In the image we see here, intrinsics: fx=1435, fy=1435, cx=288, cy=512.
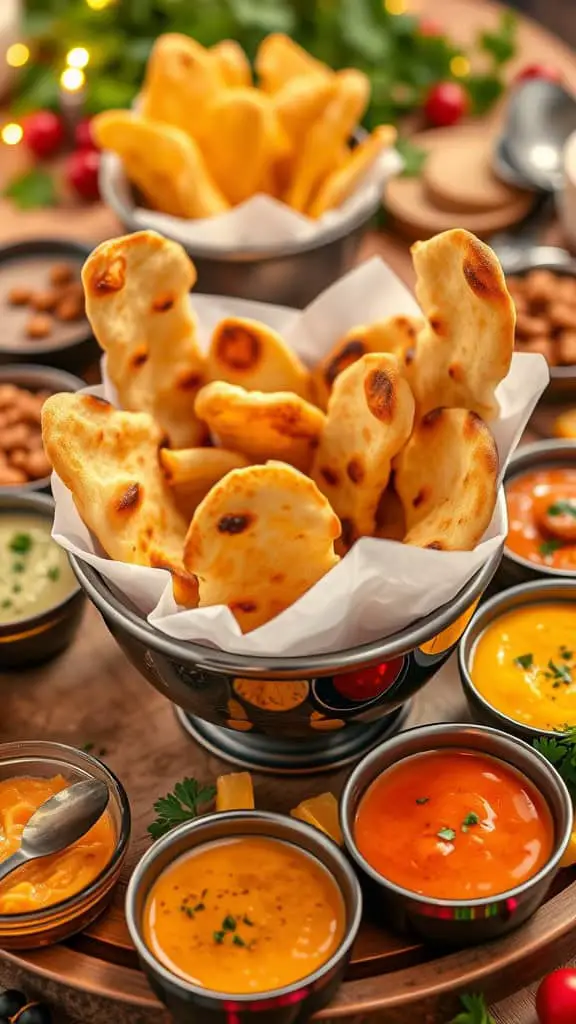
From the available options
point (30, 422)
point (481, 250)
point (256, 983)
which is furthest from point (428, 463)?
point (30, 422)

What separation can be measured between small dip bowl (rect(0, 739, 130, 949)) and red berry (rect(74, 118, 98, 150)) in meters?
2.36

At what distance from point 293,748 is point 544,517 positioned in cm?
80

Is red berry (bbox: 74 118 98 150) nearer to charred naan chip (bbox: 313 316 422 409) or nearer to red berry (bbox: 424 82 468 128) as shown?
red berry (bbox: 424 82 468 128)

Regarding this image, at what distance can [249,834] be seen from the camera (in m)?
2.36

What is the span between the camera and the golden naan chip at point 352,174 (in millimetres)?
3527

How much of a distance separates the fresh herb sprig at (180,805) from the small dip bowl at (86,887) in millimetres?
107

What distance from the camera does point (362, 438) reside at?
2451 mm

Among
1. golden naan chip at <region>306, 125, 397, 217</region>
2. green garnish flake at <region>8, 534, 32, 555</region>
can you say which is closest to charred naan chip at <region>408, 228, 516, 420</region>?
green garnish flake at <region>8, 534, 32, 555</region>

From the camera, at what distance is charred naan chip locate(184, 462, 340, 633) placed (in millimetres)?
2207

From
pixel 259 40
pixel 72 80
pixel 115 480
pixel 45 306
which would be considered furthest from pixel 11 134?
pixel 115 480

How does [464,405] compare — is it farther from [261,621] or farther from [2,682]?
[2,682]

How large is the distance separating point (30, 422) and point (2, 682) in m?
0.73

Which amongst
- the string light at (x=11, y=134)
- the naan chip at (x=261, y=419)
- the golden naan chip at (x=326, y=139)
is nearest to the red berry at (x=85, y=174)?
the string light at (x=11, y=134)

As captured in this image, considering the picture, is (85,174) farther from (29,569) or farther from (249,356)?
(249,356)
